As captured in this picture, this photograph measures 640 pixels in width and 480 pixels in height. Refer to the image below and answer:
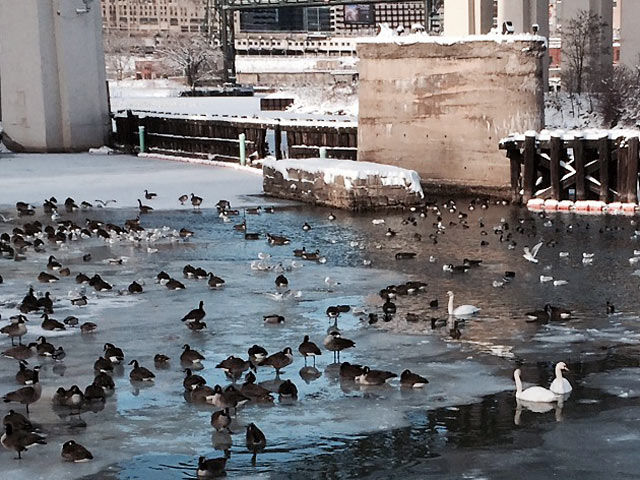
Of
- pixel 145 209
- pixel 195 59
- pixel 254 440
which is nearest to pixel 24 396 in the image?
pixel 254 440

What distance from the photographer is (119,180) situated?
109 ft

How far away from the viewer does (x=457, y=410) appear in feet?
37.5

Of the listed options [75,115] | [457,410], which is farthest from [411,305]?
[75,115]

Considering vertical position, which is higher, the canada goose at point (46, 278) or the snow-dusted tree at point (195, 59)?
the snow-dusted tree at point (195, 59)

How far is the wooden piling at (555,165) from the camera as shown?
26.5 m

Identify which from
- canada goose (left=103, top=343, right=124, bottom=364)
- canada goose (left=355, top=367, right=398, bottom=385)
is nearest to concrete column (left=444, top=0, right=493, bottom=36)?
canada goose (left=103, top=343, right=124, bottom=364)

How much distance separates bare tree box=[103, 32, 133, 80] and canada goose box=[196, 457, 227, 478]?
12814cm

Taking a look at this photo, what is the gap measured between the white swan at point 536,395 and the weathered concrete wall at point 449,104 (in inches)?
675

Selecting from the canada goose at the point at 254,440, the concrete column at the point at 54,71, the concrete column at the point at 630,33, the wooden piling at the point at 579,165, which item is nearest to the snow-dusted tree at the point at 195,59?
the concrete column at the point at 630,33

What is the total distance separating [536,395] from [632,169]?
15.1 meters

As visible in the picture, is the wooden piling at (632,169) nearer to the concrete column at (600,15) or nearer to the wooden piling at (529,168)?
the wooden piling at (529,168)

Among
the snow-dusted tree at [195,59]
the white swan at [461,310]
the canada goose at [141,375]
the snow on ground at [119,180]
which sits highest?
the snow-dusted tree at [195,59]

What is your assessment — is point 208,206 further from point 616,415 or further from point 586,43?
point 586,43

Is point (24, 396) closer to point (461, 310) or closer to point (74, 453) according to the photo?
point (74, 453)
